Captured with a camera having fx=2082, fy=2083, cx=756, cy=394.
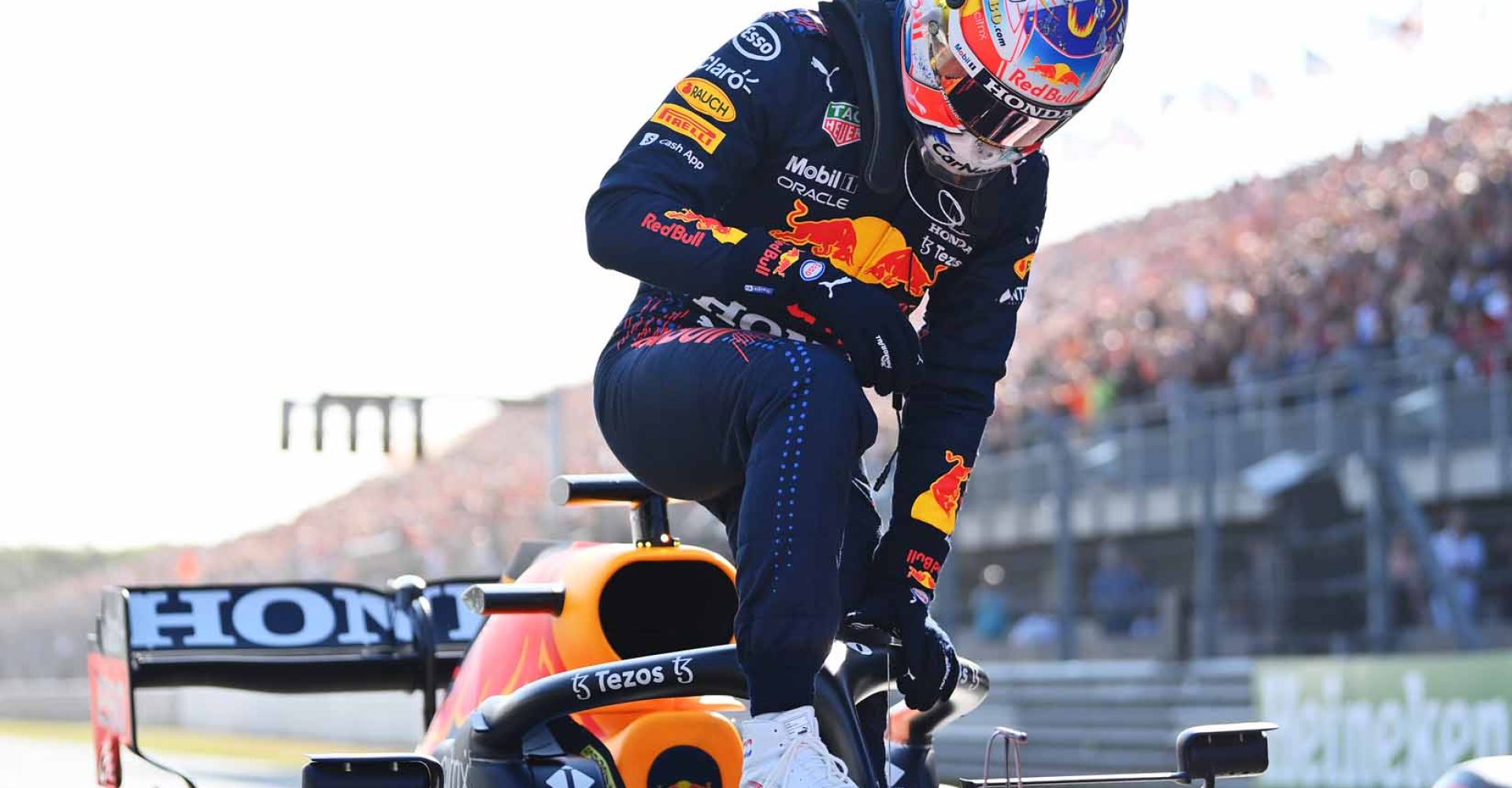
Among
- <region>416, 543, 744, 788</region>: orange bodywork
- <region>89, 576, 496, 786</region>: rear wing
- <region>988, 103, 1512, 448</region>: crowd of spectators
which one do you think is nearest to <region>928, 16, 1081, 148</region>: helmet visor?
<region>416, 543, 744, 788</region>: orange bodywork

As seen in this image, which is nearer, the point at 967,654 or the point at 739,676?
the point at 739,676

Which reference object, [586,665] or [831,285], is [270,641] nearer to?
[586,665]

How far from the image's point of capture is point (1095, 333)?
2203cm

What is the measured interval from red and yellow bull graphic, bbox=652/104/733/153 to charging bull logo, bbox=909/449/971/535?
0.73m

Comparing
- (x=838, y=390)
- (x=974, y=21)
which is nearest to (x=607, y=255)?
(x=838, y=390)

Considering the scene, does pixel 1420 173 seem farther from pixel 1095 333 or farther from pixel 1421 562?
pixel 1421 562

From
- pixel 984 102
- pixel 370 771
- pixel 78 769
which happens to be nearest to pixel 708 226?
pixel 984 102

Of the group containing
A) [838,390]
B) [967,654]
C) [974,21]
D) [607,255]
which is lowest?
[967,654]

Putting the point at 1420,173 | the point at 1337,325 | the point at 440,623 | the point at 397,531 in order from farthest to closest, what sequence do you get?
the point at 397,531
the point at 1420,173
the point at 1337,325
the point at 440,623

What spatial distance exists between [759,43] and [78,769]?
33.0 feet

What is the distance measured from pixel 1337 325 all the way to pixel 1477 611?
4221 mm

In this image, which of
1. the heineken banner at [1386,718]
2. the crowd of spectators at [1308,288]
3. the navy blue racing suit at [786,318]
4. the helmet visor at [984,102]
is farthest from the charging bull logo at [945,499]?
the crowd of spectators at [1308,288]

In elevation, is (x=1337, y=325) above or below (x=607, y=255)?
above

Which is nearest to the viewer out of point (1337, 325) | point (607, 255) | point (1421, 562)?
point (607, 255)
